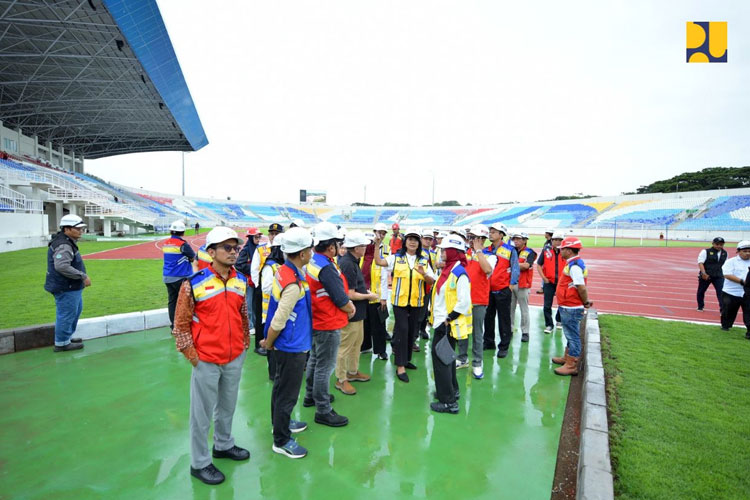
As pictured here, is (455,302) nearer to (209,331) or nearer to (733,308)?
(209,331)

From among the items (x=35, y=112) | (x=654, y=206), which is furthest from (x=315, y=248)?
(x=654, y=206)

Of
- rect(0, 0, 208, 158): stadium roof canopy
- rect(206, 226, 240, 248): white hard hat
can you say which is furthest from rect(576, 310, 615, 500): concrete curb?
rect(0, 0, 208, 158): stadium roof canopy

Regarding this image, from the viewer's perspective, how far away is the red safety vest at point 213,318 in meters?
2.69

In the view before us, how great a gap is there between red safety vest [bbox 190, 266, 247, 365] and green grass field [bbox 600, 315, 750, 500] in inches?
117

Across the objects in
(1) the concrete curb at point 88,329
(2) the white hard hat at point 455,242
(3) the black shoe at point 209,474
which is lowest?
(3) the black shoe at point 209,474

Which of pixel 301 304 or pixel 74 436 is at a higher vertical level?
pixel 301 304

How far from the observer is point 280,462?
118 inches

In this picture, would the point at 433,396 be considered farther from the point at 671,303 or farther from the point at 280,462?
the point at 671,303

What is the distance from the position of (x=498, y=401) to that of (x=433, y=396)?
731 mm

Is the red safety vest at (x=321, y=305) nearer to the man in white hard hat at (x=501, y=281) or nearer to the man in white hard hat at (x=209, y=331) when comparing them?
the man in white hard hat at (x=209, y=331)

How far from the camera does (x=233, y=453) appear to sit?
119 inches

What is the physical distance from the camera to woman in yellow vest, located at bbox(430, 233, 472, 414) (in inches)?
151

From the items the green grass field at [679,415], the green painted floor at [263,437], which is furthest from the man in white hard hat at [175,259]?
the green grass field at [679,415]

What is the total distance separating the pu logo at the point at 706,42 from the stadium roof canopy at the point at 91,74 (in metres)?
19.3
